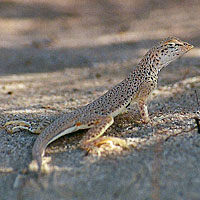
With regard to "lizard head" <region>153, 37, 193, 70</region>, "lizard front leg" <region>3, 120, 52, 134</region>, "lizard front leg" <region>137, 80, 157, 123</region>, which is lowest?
"lizard front leg" <region>3, 120, 52, 134</region>

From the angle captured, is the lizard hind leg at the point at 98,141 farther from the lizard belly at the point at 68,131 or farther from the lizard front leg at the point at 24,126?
the lizard front leg at the point at 24,126

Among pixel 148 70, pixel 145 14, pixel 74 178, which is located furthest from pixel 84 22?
pixel 74 178

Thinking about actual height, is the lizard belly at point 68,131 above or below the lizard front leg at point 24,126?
above

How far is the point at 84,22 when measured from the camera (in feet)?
41.9

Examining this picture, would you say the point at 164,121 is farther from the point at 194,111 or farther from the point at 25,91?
the point at 25,91

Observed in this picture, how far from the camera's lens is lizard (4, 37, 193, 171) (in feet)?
Result: 11.5

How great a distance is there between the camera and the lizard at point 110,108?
3.49 m

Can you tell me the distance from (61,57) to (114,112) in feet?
17.5

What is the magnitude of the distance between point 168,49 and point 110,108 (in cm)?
104

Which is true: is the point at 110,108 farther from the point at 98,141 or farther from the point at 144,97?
the point at 98,141

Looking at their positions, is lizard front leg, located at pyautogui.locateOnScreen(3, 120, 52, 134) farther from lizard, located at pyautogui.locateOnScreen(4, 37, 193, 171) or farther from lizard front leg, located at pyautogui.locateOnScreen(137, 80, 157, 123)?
lizard front leg, located at pyautogui.locateOnScreen(137, 80, 157, 123)

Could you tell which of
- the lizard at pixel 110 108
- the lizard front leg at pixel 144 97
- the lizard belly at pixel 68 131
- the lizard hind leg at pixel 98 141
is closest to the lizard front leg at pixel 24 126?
the lizard at pixel 110 108

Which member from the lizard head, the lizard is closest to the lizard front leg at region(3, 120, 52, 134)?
the lizard

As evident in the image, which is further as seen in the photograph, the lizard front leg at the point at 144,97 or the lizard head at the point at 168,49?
the lizard head at the point at 168,49
